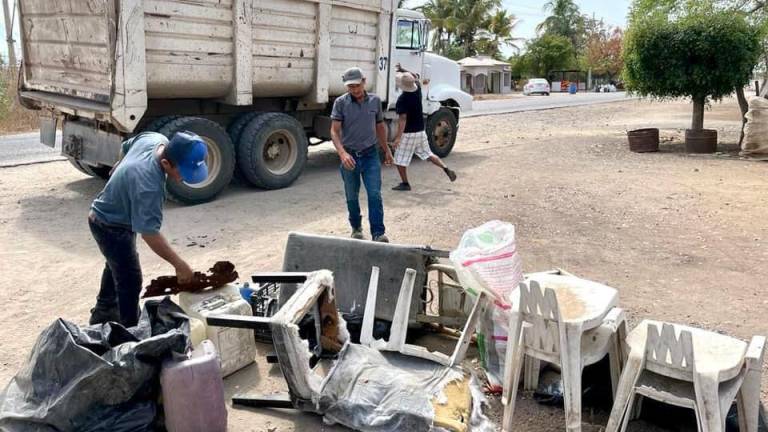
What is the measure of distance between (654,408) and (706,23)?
37.3ft

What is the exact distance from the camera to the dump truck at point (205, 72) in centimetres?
699

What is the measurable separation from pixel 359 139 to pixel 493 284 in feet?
8.57

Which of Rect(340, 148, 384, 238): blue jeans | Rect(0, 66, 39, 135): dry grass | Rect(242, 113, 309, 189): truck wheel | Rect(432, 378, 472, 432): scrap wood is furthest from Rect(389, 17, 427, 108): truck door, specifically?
Rect(0, 66, 39, 135): dry grass

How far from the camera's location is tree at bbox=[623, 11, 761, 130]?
1225cm

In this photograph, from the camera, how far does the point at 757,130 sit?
11.2 metres

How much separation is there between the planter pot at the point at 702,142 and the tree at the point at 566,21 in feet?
193

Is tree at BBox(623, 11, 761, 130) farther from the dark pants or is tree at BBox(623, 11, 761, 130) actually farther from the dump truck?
the dark pants

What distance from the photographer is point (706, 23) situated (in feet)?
40.8

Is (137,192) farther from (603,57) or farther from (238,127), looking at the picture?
(603,57)

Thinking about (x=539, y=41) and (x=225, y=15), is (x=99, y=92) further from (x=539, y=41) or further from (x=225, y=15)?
(x=539, y=41)

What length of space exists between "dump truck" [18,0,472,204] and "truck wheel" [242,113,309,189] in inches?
0.6

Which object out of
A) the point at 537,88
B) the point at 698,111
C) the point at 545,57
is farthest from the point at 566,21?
the point at 698,111

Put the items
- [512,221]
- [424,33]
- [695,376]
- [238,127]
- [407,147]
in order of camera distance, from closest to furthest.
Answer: [695,376] < [512,221] < [238,127] < [407,147] < [424,33]

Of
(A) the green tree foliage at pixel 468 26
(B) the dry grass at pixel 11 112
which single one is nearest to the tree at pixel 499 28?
(A) the green tree foliage at pixel 468 26
